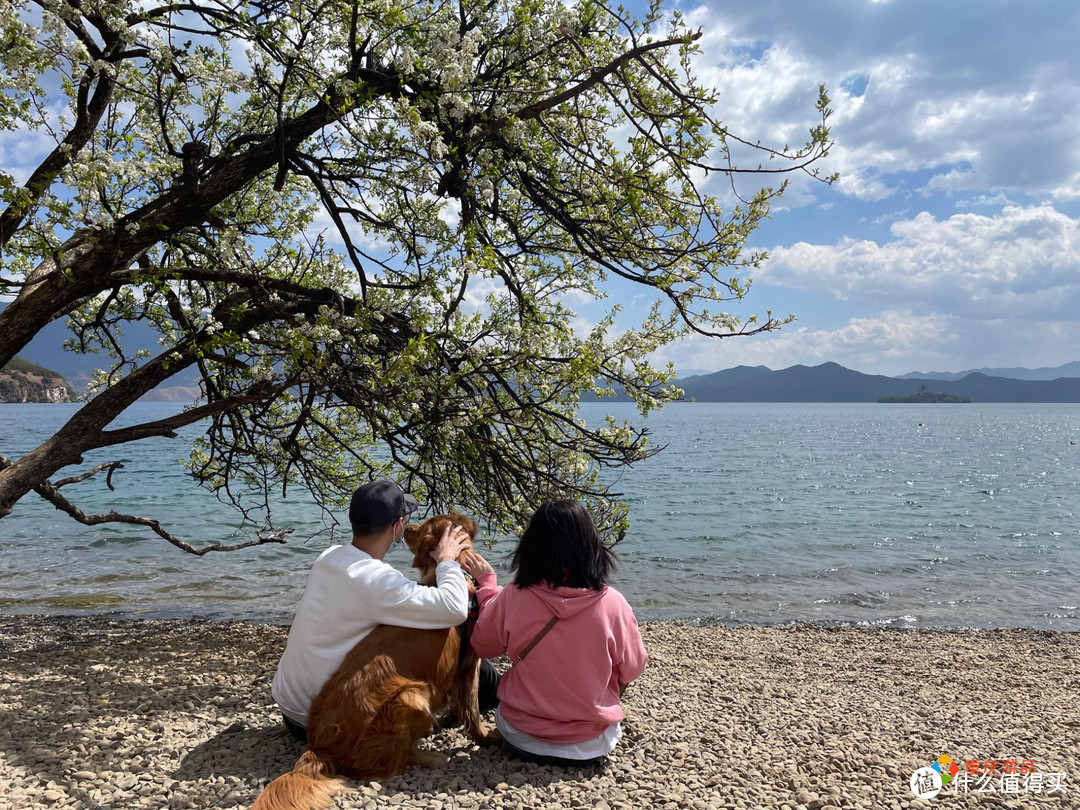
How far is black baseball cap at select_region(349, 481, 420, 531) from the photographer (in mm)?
4555

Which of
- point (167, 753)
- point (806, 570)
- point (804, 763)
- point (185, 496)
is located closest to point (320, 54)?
point (167, 753)

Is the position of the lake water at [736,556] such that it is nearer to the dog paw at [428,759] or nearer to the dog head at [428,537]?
the dog head at [428,537]

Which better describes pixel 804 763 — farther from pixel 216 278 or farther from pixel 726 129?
pixel 216 278

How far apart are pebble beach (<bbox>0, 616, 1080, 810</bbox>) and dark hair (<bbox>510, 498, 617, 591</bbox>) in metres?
1.31

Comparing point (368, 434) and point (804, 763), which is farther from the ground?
point (368, 434)

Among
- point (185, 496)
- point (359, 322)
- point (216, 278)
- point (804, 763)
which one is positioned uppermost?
point (216, 278)

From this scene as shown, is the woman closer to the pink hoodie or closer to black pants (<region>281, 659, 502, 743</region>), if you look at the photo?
the pink hoodie

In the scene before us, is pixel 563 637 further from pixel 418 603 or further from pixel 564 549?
pixel 418 603

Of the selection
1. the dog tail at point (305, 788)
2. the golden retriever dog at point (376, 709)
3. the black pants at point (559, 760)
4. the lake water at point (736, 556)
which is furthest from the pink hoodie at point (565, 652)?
the lake water at point (736, 556)

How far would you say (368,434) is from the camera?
9578 mm

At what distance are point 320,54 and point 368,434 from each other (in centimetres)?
482

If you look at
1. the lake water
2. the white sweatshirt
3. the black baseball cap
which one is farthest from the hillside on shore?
the black baseball cap

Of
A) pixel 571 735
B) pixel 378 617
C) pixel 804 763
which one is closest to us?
pixel 378 617

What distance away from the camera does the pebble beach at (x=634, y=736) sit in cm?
439
